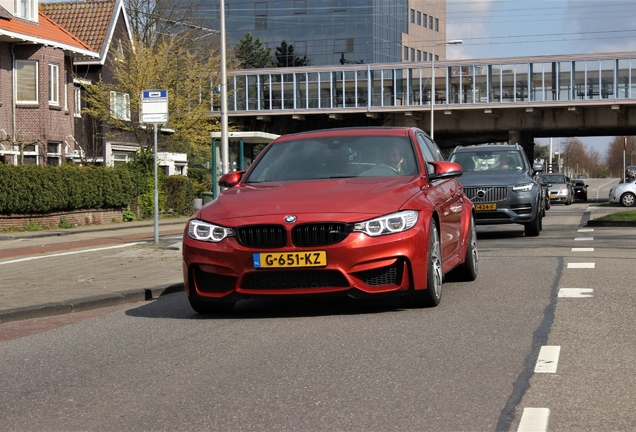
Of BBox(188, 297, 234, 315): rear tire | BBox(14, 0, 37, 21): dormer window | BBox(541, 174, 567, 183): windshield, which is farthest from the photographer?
BBox(541, 174, 567, 183): windshield

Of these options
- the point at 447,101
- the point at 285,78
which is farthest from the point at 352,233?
the point at 285,78

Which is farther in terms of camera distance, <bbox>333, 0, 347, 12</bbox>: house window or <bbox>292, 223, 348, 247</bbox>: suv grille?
<bbox>333, 0, 347, 12</bbox>: house window

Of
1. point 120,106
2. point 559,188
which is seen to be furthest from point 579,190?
point 120,106

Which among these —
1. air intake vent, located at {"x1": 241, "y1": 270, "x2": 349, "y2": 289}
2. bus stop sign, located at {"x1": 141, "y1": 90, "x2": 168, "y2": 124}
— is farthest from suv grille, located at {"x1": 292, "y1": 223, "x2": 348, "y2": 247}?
bus stop sign, located at {"x1": 141, "y1": 90, "x2": 168, "y2": 124}

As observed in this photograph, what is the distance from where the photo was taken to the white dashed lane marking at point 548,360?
575 cm

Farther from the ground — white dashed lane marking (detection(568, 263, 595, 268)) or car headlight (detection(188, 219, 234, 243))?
car headlight (detection(188, 219, 234, 243))

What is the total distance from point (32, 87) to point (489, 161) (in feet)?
69.7

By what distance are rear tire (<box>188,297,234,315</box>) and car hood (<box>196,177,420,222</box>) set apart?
783mm

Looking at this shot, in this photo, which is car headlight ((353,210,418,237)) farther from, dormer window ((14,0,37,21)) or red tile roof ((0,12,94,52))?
dormer window ((14,0,37,21))

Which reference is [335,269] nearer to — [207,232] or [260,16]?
[207,232]

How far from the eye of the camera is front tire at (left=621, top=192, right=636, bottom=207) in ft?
128

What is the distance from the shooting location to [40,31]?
3538 centimetres

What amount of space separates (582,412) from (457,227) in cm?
514

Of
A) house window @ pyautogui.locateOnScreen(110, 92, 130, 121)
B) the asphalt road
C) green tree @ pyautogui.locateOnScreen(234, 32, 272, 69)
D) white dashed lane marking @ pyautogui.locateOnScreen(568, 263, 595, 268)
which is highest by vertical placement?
green tree @ pyautogui.locateOnScreen(234, 32, 272, 69)
